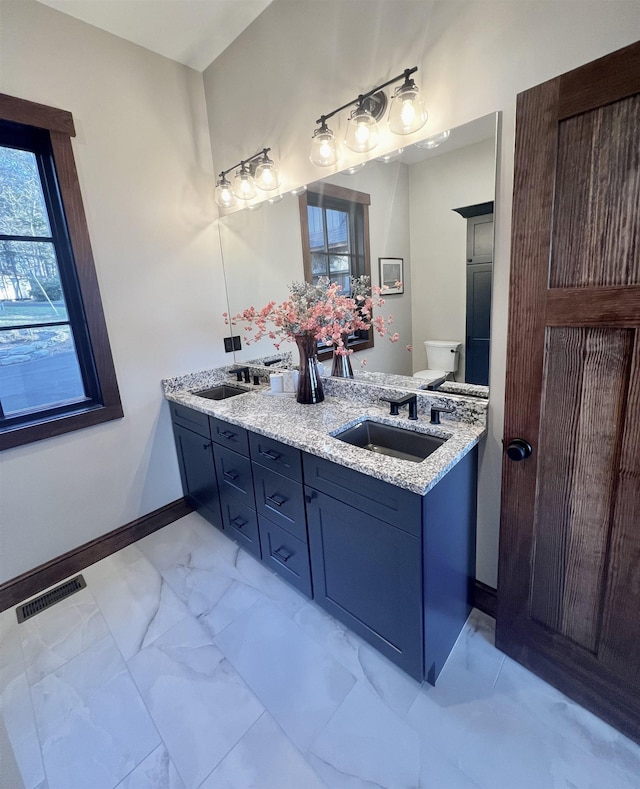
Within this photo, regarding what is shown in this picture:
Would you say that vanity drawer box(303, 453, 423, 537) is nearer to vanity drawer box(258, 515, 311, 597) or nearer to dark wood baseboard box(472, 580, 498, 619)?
vanity drawer box(258, 515, 311, 597)

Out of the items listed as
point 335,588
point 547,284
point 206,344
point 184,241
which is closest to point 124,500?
point 206,344

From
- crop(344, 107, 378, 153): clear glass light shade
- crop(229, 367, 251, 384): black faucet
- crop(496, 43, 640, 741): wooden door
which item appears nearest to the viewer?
crop(496, 43, 640, 741): wooden door

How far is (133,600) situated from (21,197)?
2.15 metres

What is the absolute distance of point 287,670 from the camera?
4.93 feet

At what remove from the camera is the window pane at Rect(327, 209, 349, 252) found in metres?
1.86

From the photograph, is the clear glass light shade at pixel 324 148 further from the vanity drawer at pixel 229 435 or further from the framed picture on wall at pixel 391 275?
the vanity drawer at pixel 229 435

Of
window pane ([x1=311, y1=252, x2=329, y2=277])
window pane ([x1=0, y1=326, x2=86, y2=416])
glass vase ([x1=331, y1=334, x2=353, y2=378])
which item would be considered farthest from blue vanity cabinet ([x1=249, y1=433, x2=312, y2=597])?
window pane ([x1=0, y1=326, x2=86, y2=416])

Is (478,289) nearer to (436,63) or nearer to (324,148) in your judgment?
(436,63)

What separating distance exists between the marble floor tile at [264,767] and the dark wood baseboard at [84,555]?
144cm

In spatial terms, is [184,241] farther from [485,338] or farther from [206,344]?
[485,338]

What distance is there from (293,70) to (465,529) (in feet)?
7.64

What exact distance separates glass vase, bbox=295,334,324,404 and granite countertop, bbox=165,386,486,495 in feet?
0.17

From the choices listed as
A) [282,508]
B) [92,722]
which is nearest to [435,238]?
[282,508]

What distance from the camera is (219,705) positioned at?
1.39 metres
